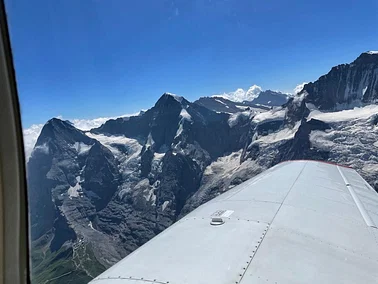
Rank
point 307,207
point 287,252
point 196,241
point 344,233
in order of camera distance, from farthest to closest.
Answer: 1. point 307,207
2. point 344,233
3. point 196,241
4. point 287,252

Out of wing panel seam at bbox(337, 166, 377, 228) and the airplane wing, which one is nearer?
the airplane wing

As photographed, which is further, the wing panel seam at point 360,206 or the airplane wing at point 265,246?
the wing panel seam at point 360,206

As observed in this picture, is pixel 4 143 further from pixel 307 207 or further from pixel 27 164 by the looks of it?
pixel 307 207

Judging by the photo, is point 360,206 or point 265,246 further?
point 360,206

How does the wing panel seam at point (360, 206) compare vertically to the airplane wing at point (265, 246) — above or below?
below

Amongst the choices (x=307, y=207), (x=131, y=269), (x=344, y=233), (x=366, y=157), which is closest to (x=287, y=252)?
(x=344, y=233)

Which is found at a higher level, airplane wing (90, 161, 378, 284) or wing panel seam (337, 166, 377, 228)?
airplane wing (90, 161, 378, 284)

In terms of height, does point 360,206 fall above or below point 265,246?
below

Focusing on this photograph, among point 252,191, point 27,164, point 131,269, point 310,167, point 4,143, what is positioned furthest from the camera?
point 310,167
